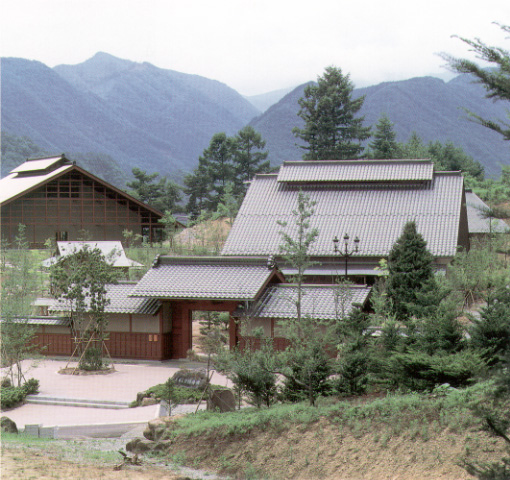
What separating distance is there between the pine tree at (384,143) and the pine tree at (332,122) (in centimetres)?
131

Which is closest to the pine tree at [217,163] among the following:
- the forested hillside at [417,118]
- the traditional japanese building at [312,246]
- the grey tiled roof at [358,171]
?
the traditional japanese building at [312,246]

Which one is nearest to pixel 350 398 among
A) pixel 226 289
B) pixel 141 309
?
pixel 226 289

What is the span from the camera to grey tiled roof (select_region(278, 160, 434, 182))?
33.4 m

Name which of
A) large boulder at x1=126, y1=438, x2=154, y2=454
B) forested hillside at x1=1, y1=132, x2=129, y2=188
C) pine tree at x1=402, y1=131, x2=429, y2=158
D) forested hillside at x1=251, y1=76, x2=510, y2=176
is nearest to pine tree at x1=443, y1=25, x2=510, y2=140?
large boulder at x1=126, y1=438, x2=154, y2=454

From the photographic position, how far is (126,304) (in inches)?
997

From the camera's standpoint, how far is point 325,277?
29922mm

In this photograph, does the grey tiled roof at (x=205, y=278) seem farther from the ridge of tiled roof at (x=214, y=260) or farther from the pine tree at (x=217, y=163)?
the pine tree at (x=217, y=163)

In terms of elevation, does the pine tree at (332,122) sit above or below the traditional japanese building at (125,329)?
above

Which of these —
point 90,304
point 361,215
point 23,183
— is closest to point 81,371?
point 90,304

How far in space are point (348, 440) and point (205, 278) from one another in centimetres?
1331

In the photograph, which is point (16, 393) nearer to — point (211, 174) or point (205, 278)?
point (205, 278)

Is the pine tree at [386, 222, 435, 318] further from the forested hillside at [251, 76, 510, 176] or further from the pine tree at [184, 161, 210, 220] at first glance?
the forested hillside at [251, 76, 510, 176]

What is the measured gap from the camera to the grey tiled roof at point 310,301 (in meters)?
22.8

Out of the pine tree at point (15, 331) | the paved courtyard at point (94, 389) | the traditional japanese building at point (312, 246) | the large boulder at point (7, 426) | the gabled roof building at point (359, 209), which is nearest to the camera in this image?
the large boulder at point (7, 426)
